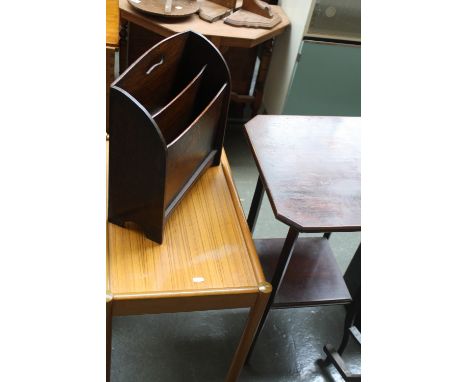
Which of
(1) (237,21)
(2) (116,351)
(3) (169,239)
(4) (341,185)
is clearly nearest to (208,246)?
(3) (169,239)

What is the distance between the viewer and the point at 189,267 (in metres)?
1.08

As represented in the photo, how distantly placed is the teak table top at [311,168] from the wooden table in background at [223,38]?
870 millimetres

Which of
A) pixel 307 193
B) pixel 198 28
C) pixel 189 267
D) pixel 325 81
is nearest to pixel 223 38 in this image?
pixel 198 28

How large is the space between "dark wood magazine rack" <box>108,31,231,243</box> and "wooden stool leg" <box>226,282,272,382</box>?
11.4 inches

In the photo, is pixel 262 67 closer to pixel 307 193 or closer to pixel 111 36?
pixel 111 36

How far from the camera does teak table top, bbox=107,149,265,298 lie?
1.03 metres

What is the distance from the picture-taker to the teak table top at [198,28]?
6.63 ft

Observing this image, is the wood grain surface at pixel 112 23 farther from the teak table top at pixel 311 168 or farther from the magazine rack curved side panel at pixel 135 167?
the magazine rack curved side panel at pixel 135 167

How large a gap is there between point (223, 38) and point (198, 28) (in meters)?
0.12

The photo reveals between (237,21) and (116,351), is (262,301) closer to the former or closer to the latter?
(116,351)

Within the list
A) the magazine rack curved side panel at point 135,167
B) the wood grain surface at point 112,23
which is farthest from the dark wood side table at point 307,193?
the wood grain surface at point 112,23

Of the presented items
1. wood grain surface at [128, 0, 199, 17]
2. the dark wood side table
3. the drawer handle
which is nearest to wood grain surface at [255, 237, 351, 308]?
the dark wood side table

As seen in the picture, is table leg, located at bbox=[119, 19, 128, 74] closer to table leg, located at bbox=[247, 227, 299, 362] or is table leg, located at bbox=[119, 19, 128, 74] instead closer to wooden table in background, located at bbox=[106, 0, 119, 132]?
wooden table in background, located at bbox=[106, 0, 119, 132]
